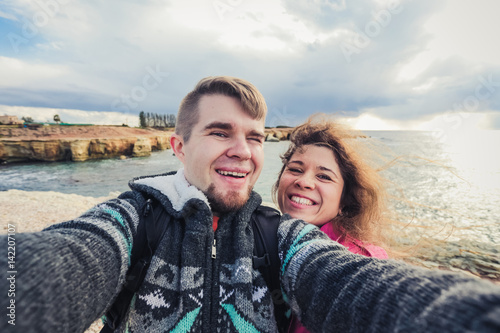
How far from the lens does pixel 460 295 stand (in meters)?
0.63

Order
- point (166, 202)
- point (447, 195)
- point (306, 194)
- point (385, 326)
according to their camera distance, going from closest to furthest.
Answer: point (385, 326)
point (166, 202)
point (306, 194)
point (447, 195)

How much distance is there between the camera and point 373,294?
2.92 ft

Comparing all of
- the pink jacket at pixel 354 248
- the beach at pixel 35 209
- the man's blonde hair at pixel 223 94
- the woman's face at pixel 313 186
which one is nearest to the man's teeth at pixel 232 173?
the man's blonde hair at pixel 223 94

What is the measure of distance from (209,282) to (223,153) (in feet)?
3.25

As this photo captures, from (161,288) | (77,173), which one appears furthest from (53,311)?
(77,173)

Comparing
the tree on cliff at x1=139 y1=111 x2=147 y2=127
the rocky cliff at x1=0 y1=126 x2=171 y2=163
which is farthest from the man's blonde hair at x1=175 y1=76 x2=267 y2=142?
the tree on cliff at x1=139 y1=111 x2=147 y2=127

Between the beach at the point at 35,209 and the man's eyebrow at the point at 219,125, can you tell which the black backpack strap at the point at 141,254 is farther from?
the beach at the point at 35,209

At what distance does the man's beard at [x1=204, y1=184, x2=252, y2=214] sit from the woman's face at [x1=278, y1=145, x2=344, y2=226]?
42.9 inches

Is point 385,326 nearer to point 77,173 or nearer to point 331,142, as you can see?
point 331,142

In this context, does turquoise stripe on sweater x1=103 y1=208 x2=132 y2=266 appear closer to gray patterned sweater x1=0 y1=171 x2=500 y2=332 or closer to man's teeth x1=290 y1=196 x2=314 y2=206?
gray patterned sweater x1=0 y1=171 x2=500 y2=332

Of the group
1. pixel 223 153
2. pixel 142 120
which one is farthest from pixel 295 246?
pixel 142 120

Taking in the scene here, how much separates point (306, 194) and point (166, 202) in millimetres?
1663

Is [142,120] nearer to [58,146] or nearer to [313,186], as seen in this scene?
[58,146]

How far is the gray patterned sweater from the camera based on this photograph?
724 mm
